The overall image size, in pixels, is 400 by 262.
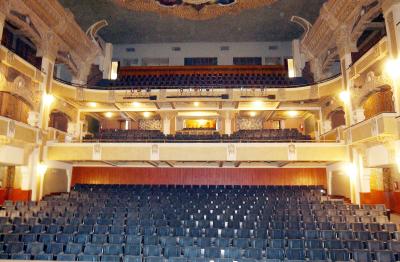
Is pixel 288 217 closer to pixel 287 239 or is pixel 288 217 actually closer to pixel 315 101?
pixel 287 239

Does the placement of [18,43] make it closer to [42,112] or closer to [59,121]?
[42,112]

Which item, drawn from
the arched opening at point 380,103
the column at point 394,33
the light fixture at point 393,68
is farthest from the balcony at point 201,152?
the light fixture at point 393,68

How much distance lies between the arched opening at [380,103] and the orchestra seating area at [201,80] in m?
3.46

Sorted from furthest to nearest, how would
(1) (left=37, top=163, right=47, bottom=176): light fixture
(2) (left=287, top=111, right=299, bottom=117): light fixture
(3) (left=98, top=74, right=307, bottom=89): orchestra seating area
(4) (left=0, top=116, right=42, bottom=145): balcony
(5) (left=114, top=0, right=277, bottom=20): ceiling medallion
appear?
(2) (left=287, top=111, right=299, bottom=117): light fixture < (3) (left=98, top=74, right=307, bottom=89): orchestra seating area < (5) (left=114, top=0, right=277, bottom=20): ceiling medallion < (1) (left=37, top=163, right=47, bottom=176): light fixture < (4) (left=0, top=116, right=42, bottom=145): balcony

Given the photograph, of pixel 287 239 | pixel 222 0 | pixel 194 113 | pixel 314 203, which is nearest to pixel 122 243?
pixel 287 239

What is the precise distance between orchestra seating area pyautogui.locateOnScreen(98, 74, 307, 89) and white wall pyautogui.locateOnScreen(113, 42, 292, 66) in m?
1.81

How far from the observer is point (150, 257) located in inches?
236

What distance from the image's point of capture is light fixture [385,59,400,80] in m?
7.80

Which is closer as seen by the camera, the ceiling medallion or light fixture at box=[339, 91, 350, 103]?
light fixture at box=[339, 91, 350, 103]

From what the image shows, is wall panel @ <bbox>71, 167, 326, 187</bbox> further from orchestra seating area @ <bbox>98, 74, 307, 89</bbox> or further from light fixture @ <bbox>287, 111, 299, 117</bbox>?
orchestra seating area @ <bbox>98, 74, 307, 89</bbox>

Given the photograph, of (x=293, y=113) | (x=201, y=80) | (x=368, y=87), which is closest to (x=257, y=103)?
(x=293, y=113)

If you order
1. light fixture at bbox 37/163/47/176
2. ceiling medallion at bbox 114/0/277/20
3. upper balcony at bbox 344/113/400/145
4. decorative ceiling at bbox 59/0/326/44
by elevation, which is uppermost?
decorative ceiling at bbox 59/0/326/44

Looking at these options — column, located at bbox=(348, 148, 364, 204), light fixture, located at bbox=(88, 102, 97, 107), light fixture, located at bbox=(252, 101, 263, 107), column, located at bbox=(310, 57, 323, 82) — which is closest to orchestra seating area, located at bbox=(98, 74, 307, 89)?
column, located at bbox=(310, 57, 323, 82)

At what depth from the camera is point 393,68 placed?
26.1 feet
